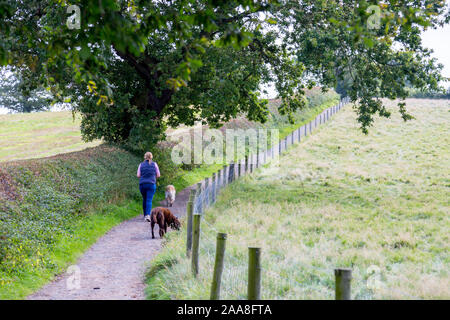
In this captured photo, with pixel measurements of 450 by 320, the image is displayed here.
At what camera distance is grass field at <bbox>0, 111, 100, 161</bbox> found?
39.9 metres

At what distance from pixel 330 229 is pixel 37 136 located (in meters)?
44.1

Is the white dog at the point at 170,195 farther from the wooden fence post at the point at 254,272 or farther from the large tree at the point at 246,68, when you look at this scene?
the wooden fence post at the point at 254,272

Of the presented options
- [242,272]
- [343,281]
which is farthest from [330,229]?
[343,281]

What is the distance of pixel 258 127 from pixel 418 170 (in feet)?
55.9

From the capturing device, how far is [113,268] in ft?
32.1

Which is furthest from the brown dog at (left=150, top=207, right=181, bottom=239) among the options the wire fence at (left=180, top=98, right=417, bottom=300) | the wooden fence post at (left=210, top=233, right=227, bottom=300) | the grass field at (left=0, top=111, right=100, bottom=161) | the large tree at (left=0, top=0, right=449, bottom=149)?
the grass field at (left=0, top=111, right=100, bottom=161)

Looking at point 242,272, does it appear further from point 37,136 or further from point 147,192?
point 37,136

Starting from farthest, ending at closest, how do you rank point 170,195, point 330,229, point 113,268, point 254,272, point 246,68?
point 246,68 < point 170,195 < point 330,229 < point 113,268 < point 254,272

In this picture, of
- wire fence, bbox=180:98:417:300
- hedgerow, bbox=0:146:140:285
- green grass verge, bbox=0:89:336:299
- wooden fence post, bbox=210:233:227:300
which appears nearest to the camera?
wire fence, bbox=180:98:417:300

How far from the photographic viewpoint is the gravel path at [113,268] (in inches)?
316

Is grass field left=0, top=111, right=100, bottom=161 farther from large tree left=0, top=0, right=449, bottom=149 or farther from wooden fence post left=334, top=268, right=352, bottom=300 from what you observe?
wooden fence post left=334, top=268, right=352, bottom=300

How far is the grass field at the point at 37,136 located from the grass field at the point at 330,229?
72.8 feet

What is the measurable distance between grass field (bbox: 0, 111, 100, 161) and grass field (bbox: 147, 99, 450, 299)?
2220 centimetres

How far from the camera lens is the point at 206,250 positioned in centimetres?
947
